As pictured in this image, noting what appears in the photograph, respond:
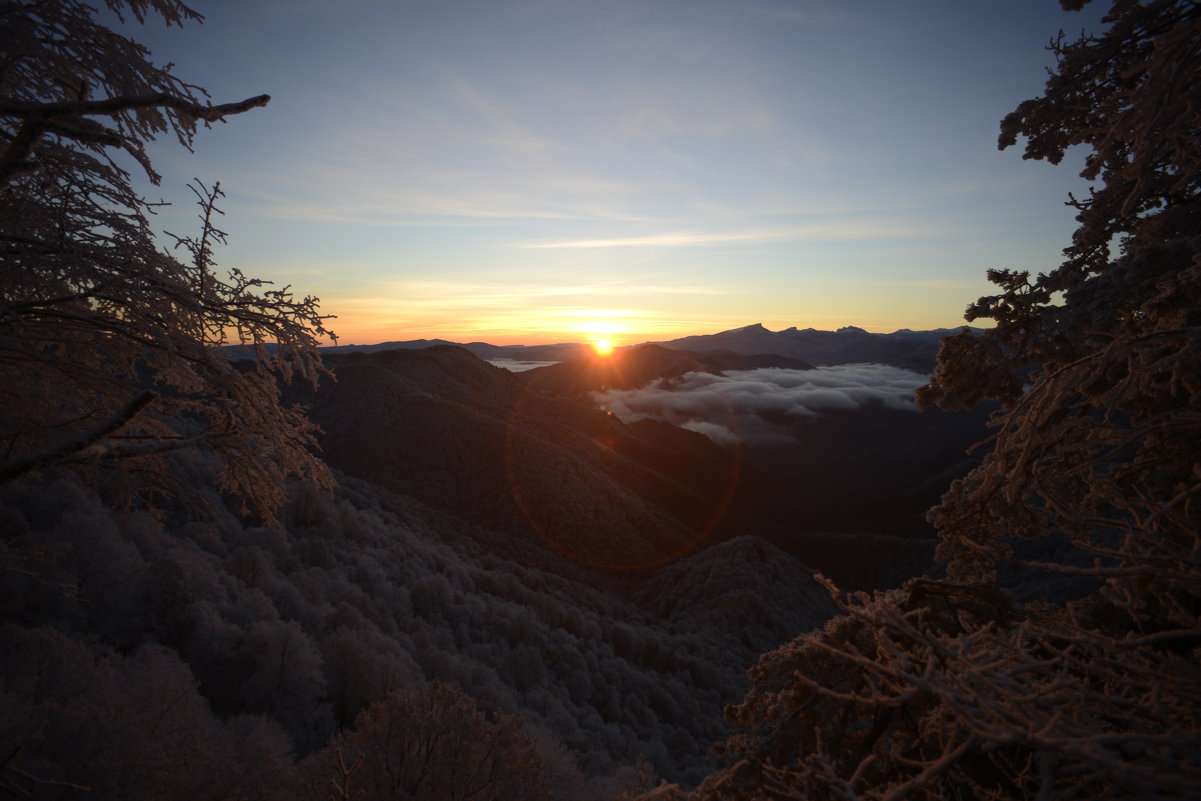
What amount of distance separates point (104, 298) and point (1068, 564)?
6.19 metres

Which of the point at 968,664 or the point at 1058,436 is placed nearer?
the point at 968,664

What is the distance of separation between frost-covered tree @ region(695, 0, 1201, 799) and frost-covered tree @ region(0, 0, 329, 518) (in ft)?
14.7

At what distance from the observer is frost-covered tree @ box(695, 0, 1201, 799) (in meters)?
1.70

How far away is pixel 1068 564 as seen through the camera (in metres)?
2.46

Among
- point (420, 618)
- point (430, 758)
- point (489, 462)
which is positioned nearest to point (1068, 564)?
point (430, 758)

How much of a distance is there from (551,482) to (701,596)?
43.5 feet

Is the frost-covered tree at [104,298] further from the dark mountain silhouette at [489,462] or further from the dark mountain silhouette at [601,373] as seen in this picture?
the dark mountain silhouette at [601,373]

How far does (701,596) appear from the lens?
1119 inches

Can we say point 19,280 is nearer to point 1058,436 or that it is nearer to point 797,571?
point 1058,436

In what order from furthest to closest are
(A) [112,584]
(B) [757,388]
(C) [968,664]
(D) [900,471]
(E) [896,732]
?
(B) [757,388]
(D) [900,471]
(A) [112,584]
(E) [896,732]
(C) [968,664]

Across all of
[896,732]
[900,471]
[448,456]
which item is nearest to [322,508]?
[896,732]

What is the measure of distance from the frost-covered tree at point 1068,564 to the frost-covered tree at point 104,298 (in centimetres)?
448

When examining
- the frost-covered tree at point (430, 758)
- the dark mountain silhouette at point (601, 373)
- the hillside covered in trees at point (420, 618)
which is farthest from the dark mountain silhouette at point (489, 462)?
the dark mountain silhouette at point (601, 373)

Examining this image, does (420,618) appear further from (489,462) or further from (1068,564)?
(489,462)
